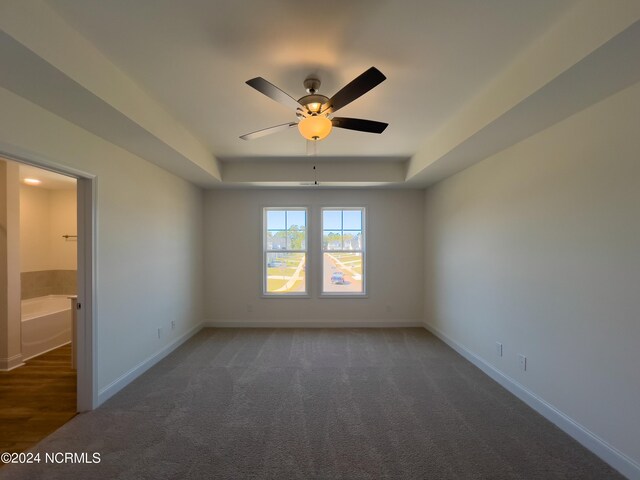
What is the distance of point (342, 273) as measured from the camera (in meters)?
5.12

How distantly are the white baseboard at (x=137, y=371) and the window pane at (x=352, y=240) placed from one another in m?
2.89

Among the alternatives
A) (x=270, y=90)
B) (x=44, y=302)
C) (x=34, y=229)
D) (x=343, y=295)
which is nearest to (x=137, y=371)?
(x=44, y=302)

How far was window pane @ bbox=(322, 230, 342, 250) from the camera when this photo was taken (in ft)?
16.7

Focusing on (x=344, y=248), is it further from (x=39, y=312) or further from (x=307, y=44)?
(x=39, y=312)

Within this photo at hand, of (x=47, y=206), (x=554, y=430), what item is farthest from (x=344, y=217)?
(x=47, y=206)

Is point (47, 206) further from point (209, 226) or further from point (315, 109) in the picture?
point (315, 109)

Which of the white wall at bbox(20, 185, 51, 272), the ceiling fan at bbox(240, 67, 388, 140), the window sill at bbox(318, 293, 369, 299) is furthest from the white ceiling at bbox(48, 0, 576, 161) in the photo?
the white wall at bbox(20, 185, 51, 272)

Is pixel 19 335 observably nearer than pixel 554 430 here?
No

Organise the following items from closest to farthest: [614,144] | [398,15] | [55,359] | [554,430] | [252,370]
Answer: [398,15] → [614,144] → [554,430] → [252,370] → [55,359]

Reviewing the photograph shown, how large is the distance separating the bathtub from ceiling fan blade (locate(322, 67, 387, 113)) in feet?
14.8

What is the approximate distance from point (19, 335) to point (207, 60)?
3989mm

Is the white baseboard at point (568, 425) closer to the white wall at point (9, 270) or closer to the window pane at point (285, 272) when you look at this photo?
the window pane at point (285, 272)

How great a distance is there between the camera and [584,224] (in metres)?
2.12

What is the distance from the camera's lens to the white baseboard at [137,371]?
267 cm
